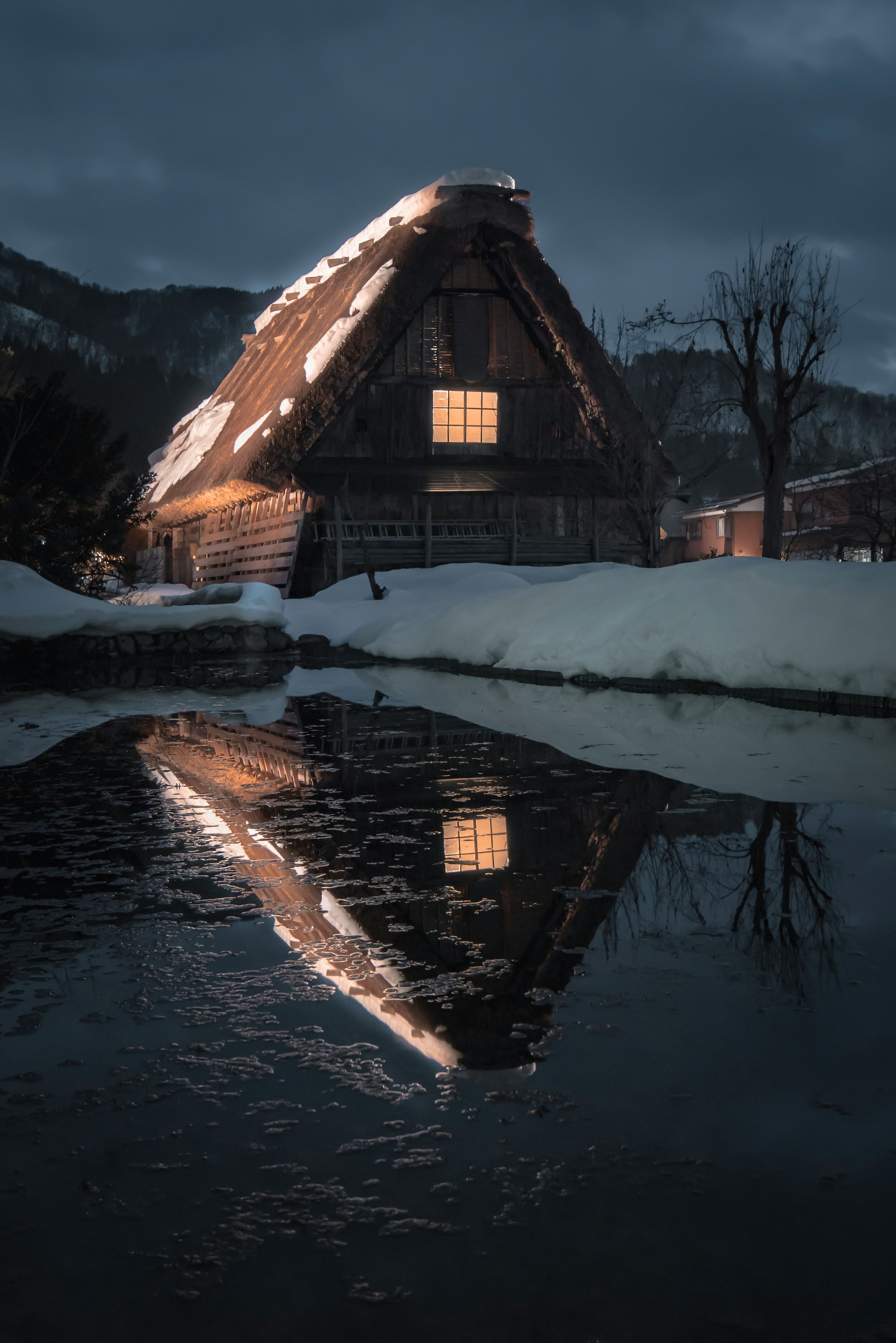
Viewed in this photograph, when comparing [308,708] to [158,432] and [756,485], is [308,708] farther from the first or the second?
[756,485]

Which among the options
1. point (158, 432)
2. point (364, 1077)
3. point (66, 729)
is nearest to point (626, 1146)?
point (364, 1077)

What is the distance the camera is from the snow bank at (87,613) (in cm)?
1299

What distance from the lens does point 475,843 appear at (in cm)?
410

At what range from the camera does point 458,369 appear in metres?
20.2

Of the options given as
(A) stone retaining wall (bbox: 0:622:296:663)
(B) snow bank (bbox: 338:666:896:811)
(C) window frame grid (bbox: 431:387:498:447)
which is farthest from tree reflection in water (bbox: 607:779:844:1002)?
(C) window frame grid (bbox: 431:387:498:447)

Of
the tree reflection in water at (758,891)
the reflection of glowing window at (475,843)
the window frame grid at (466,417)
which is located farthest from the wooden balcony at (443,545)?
the tree reflection in water at (758,891)

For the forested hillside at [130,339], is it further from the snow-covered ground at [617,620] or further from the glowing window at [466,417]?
the glowing window at [466,417]

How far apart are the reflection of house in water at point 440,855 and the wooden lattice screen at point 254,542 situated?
36.3 ft

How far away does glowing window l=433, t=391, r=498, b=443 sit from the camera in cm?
2067

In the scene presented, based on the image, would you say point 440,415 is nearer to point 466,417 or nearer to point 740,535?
point 466,417

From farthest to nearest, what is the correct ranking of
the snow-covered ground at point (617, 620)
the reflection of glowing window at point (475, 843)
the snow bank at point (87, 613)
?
the snow bank at point (87, 613) < the snow-covered ground at point (617, 620) < the reflection of glowing window at point (475, 843)

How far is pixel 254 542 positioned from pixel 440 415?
17.0 ft

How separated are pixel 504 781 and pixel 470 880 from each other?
177 cm

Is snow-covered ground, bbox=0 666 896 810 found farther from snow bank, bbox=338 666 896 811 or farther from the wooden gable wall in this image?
the wooden gable wall
